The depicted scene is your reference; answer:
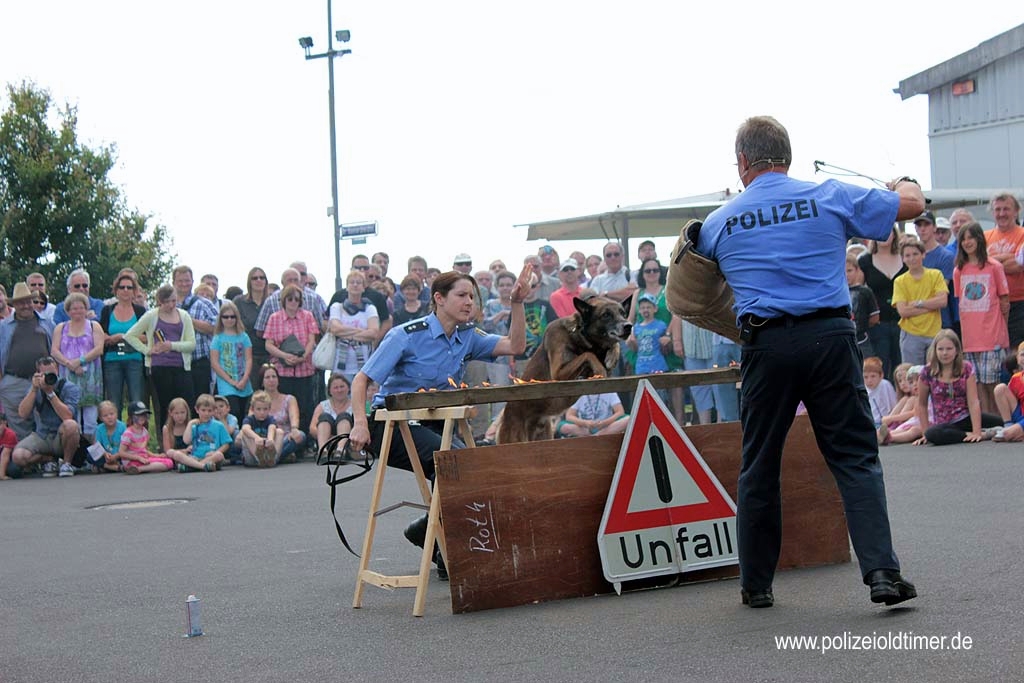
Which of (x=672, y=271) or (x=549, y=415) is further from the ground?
(x=672, y=271)

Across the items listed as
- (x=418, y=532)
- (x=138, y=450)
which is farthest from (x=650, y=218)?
(x=418, y=532)

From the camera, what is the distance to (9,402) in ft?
55.5

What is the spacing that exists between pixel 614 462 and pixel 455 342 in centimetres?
130

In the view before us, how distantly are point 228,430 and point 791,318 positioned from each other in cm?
1230

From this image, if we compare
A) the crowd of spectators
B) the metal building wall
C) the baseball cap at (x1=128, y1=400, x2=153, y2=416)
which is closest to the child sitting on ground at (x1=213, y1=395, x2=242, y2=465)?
the crowd of spectators

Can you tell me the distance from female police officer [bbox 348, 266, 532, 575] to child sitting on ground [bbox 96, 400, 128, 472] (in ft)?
32.1

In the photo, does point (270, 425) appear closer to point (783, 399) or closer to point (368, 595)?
point (368, 595)

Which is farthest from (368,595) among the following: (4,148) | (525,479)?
(4,148)

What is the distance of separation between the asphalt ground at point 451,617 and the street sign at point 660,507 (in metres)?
0.19

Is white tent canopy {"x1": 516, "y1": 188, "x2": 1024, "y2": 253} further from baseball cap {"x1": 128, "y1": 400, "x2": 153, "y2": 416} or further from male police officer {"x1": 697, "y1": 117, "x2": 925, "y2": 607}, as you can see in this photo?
male police officer {"x1": 697, "y1": 117, "x2": 925, "y2": 607}

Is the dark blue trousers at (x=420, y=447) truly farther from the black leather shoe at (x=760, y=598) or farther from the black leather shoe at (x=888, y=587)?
the black leather shoe at (x=888, y=587)

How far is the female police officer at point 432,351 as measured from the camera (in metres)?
7.48

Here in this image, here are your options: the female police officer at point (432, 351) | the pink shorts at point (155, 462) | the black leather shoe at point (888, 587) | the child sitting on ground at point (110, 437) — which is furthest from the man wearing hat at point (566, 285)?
the black leather shoe at point (888, 587)

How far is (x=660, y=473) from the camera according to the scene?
7.05m
